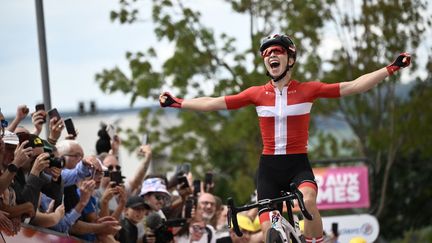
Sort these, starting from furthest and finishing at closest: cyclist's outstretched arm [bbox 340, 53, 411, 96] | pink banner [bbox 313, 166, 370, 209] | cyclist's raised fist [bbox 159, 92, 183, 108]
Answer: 1. pink banner [bbox 313, 166, 370, 209]
2. cyclist's raised fist [bbox 159, 92, 183, 108]
3. cyclist's outstretched arm [bbox 340, 53, 411, 96]

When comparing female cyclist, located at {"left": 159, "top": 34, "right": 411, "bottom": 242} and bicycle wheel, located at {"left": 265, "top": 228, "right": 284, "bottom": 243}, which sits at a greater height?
female cyclist, located at {"left": 159, "top": 34, "right": 411, "bottom": 242}

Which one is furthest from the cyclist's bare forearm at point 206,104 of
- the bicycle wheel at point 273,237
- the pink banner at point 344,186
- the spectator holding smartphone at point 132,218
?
the pink banner at point 344,186

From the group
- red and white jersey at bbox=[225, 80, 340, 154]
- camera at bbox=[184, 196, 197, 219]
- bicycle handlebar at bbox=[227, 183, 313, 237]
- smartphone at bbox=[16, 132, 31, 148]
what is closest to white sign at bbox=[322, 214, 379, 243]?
camera at bbox=[184, 196, 197, 219]

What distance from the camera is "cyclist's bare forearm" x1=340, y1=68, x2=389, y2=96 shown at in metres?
14.4

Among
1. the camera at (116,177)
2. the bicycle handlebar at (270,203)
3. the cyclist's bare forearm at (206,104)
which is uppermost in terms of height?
the cyclist's bare forearm at (206,104)

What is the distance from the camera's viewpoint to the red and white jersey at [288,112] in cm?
1455

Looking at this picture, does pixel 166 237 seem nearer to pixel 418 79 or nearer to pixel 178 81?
pixel 178 81

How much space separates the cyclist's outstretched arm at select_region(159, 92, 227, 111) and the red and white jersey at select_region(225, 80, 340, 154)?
41 cm

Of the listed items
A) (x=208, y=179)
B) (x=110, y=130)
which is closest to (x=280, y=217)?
(x=110, y=130)

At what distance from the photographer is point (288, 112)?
47.8 ft

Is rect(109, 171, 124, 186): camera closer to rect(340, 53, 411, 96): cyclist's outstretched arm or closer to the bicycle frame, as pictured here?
the bicycle frame

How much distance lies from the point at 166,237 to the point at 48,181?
2628mm

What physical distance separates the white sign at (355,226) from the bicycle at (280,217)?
12.4 metres

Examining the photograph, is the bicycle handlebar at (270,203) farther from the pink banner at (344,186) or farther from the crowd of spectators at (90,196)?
the pink banner at (344,186)
